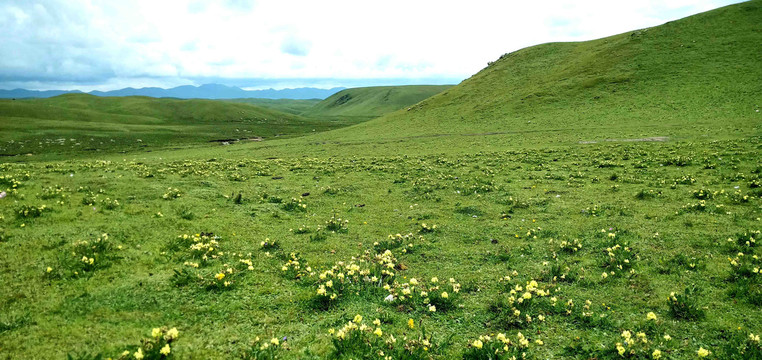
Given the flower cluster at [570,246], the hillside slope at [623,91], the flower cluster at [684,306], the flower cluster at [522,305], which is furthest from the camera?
the hillside slope at [623,91]

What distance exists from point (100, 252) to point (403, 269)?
28.4 ft

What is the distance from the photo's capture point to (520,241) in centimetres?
1292


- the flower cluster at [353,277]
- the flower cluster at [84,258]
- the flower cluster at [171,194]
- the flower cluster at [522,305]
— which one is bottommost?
the flower cluster at [522,305]

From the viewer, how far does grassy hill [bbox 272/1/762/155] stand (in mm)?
49188

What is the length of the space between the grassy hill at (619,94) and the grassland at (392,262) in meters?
26.5

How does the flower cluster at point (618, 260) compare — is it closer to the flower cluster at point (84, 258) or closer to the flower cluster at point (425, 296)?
the flower cluster at point (425, 296)

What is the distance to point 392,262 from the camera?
36.3 feet

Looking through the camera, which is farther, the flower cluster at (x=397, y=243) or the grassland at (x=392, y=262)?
the flower cluster at (x=397, y=243)

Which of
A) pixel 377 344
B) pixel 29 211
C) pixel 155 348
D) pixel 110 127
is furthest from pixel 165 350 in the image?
pixel 110 127

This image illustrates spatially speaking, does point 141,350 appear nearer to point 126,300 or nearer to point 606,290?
point 126,300

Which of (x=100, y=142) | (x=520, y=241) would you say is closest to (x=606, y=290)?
(x=520, y=241)

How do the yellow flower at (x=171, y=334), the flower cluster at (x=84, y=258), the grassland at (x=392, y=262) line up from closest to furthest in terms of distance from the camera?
the yellow flower at (x=171, y=334) → the grassland at (x=392, y=262) → the flower cluster at (x=84, y=258)

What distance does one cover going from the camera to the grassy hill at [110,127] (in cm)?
7450

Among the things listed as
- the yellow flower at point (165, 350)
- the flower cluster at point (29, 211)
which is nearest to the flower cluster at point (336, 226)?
the yellow flower at point (165, 350)
